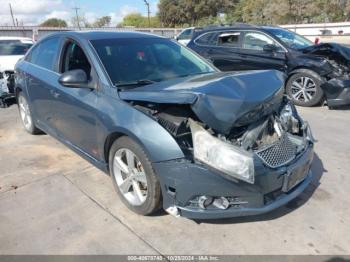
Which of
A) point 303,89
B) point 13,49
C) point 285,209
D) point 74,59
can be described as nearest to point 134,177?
point 285,209

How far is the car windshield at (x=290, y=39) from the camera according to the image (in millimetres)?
7575

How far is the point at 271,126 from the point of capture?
10.2 ft

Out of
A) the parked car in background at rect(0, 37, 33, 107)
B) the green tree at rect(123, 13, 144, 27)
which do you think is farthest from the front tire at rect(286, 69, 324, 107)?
the green tree at rect(123, 13, 144, 27)

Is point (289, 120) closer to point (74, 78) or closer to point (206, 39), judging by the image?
point (74, 78)

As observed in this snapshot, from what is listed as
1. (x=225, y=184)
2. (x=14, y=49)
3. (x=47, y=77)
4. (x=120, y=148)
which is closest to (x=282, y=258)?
(x=225, y=184)

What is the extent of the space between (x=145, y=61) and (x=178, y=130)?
1294 millimetres

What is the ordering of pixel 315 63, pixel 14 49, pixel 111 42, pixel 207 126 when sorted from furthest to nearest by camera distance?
1. pixel 14 49
2. pixel 315 63
3. pixel 111 42
4. pixel 207 126

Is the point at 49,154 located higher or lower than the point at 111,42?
lower

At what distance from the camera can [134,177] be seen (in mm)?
3137

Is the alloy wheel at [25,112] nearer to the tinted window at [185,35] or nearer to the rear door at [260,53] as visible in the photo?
the rear door at [260,53]

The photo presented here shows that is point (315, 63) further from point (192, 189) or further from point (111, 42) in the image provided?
point (192, 189)

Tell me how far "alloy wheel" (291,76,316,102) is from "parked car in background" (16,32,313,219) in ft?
12.0

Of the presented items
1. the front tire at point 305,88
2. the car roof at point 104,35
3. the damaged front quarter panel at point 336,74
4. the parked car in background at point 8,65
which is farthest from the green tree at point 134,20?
the car roof at point 104,35

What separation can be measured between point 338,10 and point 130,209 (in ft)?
171
